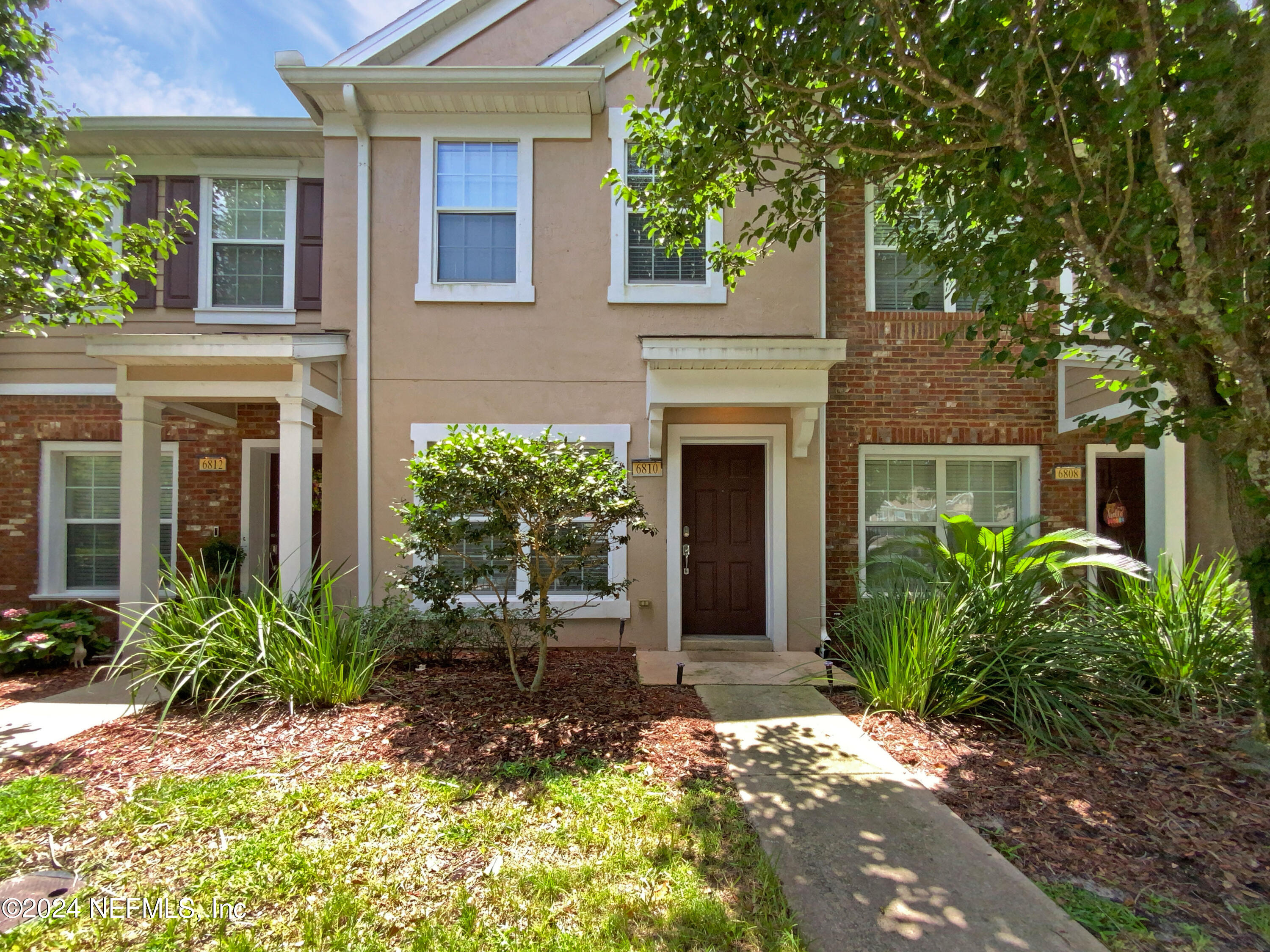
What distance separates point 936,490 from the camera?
7.34 metres

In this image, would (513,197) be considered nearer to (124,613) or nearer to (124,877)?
(124,613)

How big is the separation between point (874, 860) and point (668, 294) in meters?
5.25

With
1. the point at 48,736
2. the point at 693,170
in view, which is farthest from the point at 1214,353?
the point at 48,736

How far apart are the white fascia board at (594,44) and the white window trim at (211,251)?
3337mm

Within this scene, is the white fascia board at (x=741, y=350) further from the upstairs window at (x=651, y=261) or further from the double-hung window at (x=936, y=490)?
the double-hung window at (x=936, y=490)

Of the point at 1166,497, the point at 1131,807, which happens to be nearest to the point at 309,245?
the point at 1131,807

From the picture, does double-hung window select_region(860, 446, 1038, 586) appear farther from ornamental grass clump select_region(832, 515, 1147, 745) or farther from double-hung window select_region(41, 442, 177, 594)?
double-hung window select_region(41, 442, 177, 594)

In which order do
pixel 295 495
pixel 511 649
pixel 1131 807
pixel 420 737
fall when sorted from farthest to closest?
1. pixel 295 495
2. pixel 511 649
3. pixel 420 737
4. pixel 1131 807

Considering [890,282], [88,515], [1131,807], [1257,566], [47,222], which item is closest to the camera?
[1131,807]

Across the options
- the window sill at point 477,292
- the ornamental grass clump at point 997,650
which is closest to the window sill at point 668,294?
the window sill at point 477,292

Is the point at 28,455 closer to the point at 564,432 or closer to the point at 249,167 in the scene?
the point at 249,167

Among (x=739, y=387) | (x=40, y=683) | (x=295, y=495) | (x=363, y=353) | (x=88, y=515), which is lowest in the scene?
(x=40, y=683)

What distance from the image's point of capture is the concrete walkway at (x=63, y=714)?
13.9 ft

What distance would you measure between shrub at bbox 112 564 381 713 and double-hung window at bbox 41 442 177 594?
11.6 ft
